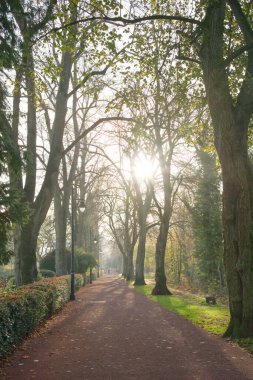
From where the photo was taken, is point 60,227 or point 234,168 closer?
point 234,168

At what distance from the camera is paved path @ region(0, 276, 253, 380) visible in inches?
256

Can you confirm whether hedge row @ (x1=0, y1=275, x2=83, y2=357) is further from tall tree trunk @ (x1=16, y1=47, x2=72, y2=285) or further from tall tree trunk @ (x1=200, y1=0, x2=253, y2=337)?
tall tree trunk @ (x1=200, y1=0, x2=253, y2=337)

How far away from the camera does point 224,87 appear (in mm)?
9820

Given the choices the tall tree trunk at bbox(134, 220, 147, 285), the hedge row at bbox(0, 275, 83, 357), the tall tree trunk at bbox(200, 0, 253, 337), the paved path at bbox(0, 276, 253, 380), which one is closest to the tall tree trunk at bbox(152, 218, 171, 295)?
the tall tree trunk at bbox(134, 220, 147, 285)

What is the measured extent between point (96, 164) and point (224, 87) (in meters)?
28.7

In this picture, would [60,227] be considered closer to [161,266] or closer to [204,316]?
[161,266]

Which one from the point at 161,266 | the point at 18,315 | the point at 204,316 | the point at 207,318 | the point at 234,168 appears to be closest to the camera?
the point at 18,315

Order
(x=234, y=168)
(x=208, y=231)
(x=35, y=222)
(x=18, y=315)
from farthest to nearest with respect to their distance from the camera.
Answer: (x=208, y=231) < (x=35, y=222) < (x=234, y=168) < (x=18, y=315)

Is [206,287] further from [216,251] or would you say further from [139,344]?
[139,344]

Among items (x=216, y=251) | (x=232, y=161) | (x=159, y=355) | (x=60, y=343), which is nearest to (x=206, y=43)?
(x=232, y=161)

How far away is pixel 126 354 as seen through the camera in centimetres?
794

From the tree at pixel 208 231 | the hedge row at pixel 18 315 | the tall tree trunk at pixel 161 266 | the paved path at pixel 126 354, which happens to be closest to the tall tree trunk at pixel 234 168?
the paved path at pixel 126 354

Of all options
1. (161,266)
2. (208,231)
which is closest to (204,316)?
(161,266)

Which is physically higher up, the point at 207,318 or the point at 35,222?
the point at 35,222
